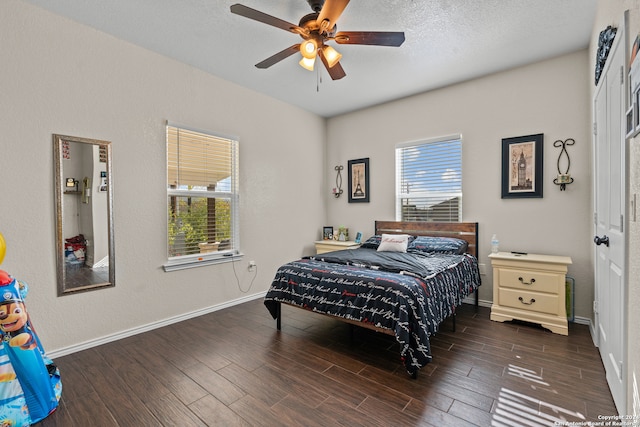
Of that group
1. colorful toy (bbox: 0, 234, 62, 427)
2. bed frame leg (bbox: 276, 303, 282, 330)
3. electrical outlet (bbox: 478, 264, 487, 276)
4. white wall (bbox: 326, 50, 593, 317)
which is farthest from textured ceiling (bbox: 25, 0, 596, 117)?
bed frame leg (bbox: 276, 303, 282, 330)

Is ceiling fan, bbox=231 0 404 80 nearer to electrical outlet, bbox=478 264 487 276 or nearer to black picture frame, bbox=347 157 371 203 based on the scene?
black picture frame, bbox=347 157 371 203

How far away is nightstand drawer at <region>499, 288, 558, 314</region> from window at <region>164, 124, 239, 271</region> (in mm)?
3188

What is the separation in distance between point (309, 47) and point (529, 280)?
10.0 ft

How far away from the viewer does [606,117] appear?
208 cm

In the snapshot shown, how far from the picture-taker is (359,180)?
4945 mm

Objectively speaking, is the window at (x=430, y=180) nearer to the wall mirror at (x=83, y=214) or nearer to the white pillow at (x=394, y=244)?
the white pillow at (x=394, y=244)

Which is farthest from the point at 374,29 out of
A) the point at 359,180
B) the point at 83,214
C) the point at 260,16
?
the point at 83,214

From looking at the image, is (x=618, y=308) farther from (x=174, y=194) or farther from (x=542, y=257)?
(x=174, y=194)

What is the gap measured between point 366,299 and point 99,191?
8.49ft

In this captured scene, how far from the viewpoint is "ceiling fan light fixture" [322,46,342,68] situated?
2.47 m

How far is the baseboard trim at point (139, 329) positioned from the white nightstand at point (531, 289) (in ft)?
9.90

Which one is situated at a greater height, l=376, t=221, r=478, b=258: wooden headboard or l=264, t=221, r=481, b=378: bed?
l=376, t=221, r=478, b=258: wooden headboard

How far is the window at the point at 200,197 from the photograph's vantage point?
11.2 feet

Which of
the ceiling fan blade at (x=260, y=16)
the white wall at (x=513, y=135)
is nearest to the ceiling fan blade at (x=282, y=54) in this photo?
the ceiling fan blade at (x=260, y=16)
